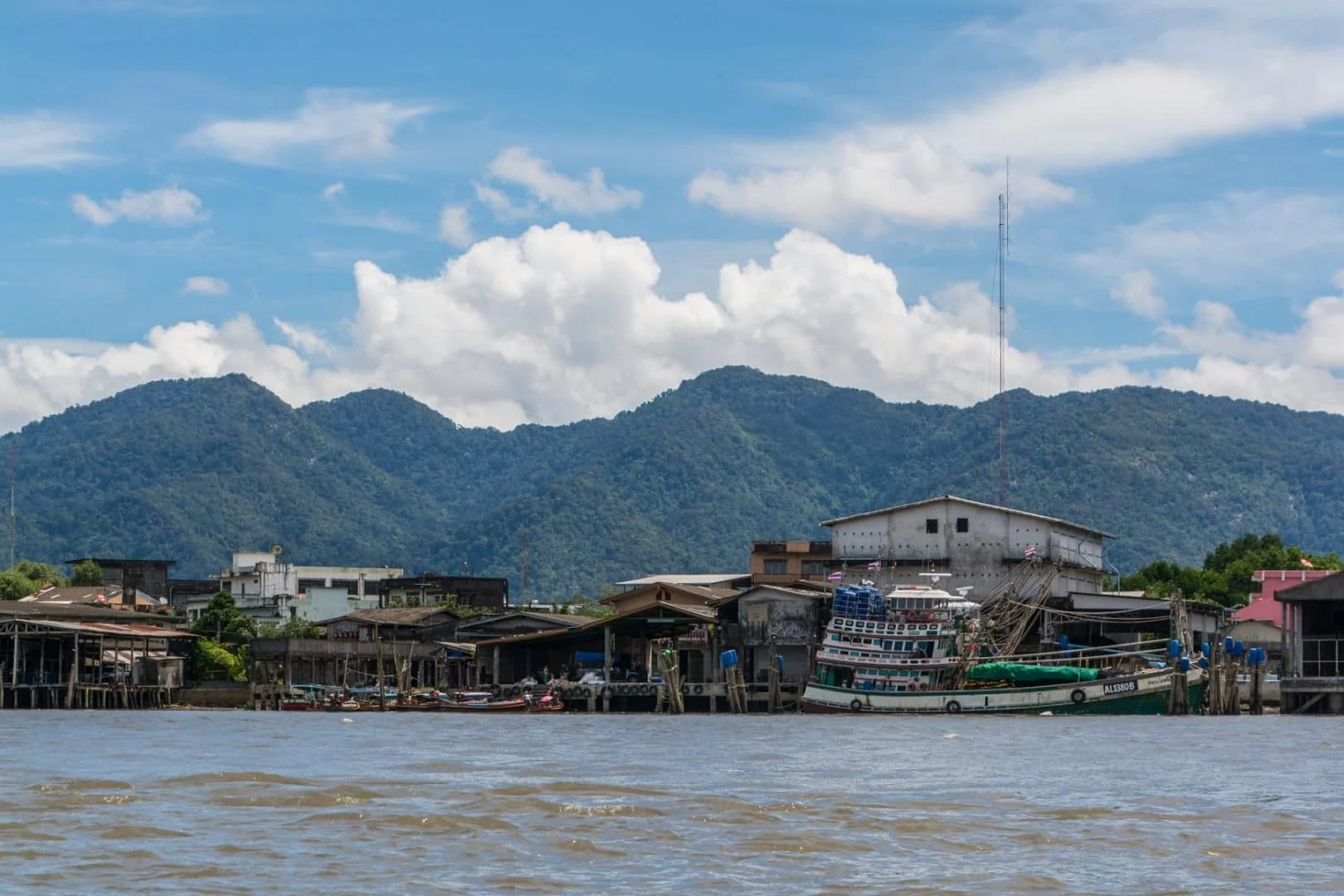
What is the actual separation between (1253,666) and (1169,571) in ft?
184

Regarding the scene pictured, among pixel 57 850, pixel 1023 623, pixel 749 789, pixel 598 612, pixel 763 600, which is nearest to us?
pixel 57 850

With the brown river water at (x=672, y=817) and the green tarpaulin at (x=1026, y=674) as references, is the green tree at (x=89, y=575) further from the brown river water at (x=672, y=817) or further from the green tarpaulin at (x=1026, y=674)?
the brown river water at (x=672, y=817)

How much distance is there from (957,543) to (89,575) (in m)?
73.5

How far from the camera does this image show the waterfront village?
250 ft

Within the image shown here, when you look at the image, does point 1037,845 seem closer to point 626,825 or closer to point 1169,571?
point 626,825

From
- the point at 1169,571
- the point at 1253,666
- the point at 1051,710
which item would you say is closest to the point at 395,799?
the point at 1051,710

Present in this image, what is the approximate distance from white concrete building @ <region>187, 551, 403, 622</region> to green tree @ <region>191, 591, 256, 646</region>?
13.6 m

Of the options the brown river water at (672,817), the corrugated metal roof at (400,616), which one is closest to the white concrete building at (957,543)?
the corrugated metal roof at (400,616)

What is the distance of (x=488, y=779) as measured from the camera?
3281 centimetres

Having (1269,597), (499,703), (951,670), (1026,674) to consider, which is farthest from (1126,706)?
(1269,597)

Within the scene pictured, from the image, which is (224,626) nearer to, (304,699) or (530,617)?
(530,617)

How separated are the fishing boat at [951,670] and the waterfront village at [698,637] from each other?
2.48 ft

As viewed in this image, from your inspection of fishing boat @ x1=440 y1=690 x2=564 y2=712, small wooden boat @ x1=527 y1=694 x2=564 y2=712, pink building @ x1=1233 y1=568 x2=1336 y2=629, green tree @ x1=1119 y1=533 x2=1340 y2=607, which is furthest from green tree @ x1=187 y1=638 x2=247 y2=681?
pink building @ x1=1233 y1=568 x2=1336 y2=629

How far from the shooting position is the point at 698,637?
284 ft
